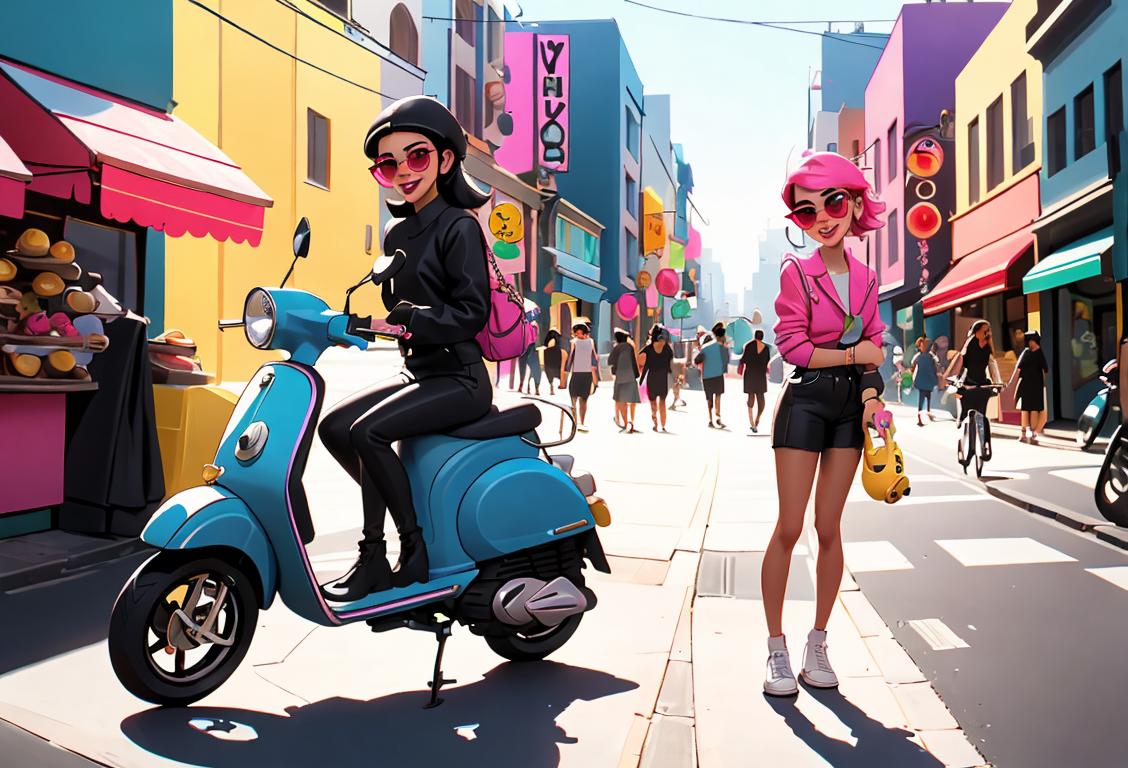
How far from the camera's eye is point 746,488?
10.2m

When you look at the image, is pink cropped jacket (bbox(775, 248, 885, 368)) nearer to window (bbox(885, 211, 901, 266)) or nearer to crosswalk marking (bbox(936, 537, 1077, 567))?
crosswalk marking (bbox(936, 537, 1077, 567))

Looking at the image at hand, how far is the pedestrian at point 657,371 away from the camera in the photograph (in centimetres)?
1759

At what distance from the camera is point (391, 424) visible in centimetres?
368

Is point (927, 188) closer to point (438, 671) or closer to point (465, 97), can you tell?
point (465, 97)

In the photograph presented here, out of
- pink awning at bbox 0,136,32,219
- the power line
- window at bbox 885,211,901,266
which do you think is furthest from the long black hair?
window at bbox 885,211,901,266

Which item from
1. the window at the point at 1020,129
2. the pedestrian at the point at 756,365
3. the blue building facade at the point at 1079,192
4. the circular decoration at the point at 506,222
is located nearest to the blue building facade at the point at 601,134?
the circular decoration at the point at 506,222

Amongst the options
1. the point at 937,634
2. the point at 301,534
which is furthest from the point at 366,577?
the point at 937,634

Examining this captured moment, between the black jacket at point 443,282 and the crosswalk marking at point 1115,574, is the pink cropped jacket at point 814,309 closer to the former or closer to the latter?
the black jacket at point 443,282

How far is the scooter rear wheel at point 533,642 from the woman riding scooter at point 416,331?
2.16ft

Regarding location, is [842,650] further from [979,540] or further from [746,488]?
[746,488]

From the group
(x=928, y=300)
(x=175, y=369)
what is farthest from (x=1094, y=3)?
(x=175, y=369)

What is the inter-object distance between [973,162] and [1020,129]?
4.06 m

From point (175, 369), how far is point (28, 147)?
7.19 feet

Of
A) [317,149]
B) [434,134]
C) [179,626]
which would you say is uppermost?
[317,149]
